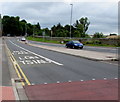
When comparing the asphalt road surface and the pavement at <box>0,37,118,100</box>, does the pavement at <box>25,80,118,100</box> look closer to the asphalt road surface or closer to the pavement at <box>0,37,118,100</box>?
the pavement at <box>0,37,118,100</box>

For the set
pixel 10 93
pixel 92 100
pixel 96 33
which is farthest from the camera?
pixel 96 33

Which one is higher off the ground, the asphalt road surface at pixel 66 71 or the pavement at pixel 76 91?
the pavement at pixel 76 91

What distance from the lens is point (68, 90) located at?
796cm

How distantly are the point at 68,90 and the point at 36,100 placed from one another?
1.43 meters

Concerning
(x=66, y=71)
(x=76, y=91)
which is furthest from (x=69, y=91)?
(x=66, y=71)

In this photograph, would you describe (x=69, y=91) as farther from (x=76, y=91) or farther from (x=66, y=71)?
(x=66, y=71)

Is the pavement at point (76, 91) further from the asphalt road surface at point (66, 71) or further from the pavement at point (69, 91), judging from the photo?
the asphalt road surface at point (66, 71)

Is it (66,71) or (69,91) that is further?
(66,71)

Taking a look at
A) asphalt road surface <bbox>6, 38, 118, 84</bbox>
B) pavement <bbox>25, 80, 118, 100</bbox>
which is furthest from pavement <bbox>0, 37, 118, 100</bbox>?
asphalt road surface <bbox>6, 38, 118, 84</bbox>

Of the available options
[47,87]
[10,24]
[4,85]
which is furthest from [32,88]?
[10,24]

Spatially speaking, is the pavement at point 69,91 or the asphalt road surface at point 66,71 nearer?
the pavement at point 69,91

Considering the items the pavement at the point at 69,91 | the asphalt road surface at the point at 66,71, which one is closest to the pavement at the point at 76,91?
the pavement at the point at 69,91

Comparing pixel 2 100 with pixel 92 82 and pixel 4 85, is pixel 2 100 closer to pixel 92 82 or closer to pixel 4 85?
pixel 4 85

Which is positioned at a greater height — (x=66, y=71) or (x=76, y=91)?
(x=76, y=91)
